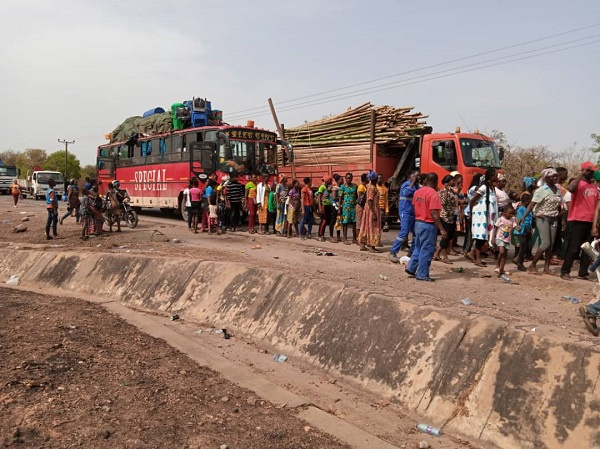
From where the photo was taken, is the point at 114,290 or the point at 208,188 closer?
the point at 114,290

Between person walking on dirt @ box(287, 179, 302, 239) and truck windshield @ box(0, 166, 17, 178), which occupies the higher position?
truck windshield @ box(0, 166, 17, 178)

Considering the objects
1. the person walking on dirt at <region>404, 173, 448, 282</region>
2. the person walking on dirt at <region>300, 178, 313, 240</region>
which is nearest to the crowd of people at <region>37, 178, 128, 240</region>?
the person walking on dirt at <region>300, 178, 313, 240</region>

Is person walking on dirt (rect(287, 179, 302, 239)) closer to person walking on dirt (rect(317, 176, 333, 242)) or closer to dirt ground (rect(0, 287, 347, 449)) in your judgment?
person walking on dirt (rect(317, 176, 333, 242))

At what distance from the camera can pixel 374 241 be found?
9172 millimetres

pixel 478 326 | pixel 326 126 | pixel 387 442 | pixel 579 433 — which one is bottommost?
pixel 387 442

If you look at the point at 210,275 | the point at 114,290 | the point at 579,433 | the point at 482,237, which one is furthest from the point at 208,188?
the point at 579,433

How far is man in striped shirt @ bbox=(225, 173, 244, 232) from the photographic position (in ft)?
40.9

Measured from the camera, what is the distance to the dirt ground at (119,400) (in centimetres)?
335

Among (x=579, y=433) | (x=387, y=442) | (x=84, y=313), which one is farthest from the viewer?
(x=84, y=313)

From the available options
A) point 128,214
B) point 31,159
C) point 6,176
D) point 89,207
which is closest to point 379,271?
point 89,207

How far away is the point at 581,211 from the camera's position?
6660mm

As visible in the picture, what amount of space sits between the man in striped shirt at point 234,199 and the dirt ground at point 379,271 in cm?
88

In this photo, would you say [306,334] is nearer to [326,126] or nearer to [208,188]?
[208,188]

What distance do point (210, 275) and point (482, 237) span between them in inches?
160
